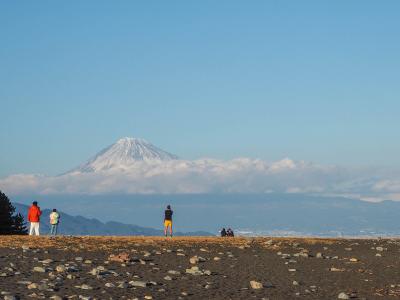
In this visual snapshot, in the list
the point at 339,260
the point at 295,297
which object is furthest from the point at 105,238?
the point at 295,297

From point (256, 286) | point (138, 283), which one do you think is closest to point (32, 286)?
point (138, 283)

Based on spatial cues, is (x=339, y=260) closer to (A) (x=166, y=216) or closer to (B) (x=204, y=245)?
(B) (x=204, y=245)

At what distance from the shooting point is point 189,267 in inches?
1302

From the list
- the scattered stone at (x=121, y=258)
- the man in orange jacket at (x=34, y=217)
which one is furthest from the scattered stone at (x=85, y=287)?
the man in orange jacket at (x=34, y=217)

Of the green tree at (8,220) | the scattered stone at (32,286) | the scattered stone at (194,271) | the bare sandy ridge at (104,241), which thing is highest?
the green tree at (8,220)

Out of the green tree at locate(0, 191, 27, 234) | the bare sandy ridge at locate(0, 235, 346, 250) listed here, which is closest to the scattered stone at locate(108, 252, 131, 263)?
the bare sandy ridge at locate(0, 235, 346, 250)

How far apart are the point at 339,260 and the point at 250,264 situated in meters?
5.34

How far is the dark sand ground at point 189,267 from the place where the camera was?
2659cm

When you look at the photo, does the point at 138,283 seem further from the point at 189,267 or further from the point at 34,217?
the point at 34,217

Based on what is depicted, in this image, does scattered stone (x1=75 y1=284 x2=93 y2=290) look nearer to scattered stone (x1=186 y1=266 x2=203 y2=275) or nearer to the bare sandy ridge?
scattered stone (x1=186 y1=266 x2=203 y2=275)

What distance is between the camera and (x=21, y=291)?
2519 cm

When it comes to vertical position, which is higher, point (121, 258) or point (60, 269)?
point (121, 258)

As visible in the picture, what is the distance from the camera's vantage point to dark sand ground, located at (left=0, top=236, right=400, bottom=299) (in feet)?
87.2

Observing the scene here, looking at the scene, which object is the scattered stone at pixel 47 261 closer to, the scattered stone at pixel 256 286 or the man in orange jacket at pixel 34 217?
the scattered stone at pixel 256 286
